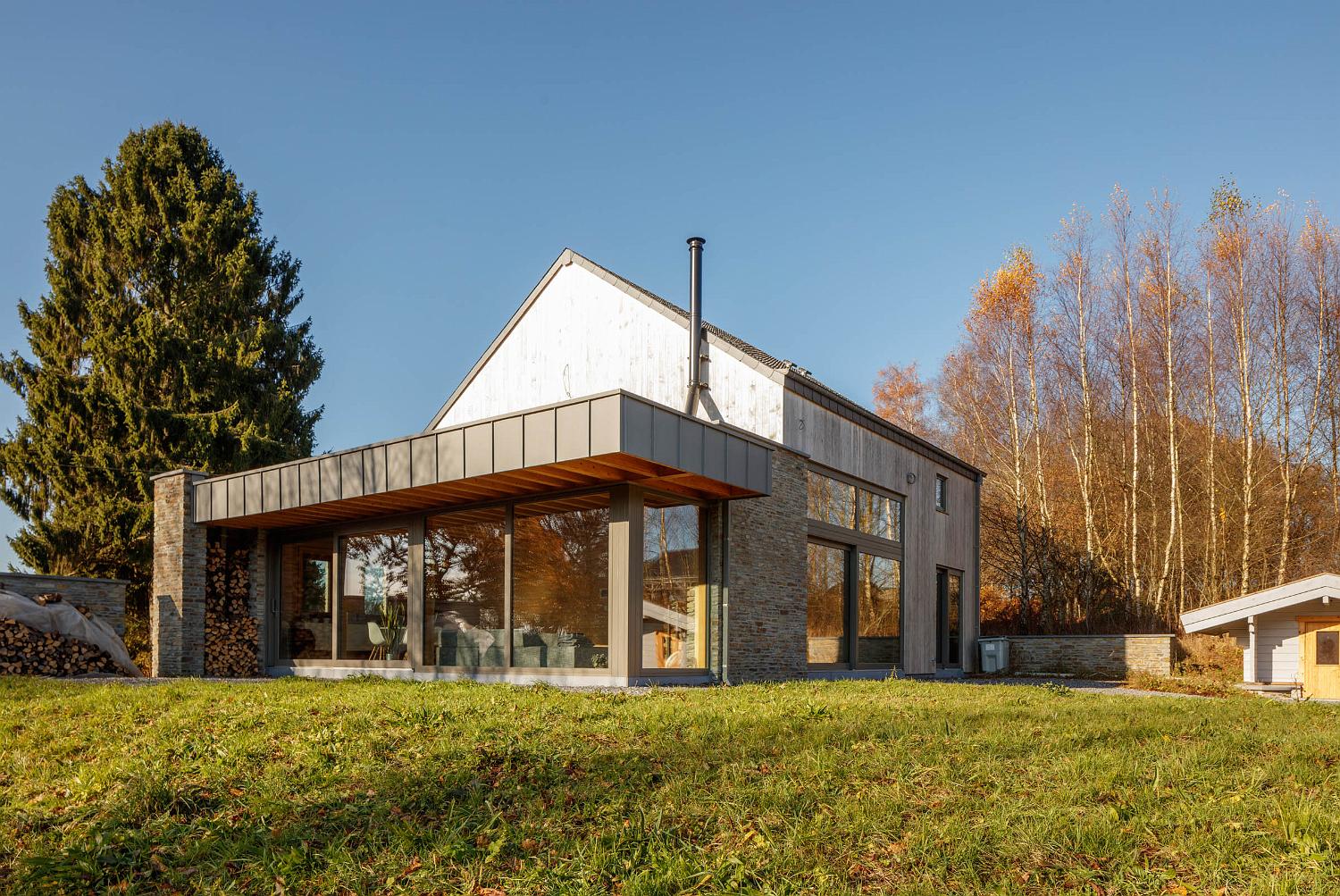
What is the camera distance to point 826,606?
46.1 feet

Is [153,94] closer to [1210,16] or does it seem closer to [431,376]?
[431,376]

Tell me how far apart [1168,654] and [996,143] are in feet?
34.6

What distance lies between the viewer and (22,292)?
69.1ft

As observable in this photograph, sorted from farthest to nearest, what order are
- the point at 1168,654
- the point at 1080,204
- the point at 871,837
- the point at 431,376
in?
the point at 431,376 → the point at 1080,204 → the point at 1168,654 → the point at 871,837

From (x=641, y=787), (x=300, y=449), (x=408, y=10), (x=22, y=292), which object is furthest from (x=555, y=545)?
(x=22, y=292)

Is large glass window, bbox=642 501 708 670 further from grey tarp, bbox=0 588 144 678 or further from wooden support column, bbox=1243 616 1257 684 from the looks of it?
wooden support column, bbox=1243 616 1257 684

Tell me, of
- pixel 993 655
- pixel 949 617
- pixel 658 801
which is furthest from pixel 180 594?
pixel 993 655

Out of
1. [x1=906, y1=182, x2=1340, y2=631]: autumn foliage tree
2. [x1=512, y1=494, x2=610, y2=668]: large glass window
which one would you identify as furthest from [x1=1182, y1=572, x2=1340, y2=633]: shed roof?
[x1=512, y1=494, x2=610, y2=668]: large glass window

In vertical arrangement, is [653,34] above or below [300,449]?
above

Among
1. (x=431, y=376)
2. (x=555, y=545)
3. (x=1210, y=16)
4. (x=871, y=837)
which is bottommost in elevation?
(x=871, y=837)

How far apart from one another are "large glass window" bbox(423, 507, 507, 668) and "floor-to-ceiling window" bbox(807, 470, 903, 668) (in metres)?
4.63

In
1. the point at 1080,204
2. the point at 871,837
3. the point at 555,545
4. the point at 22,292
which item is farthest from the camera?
the point at 1080,204

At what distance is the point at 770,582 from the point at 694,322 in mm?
3926

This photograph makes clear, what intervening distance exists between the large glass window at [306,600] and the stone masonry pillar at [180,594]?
3.64 feet
